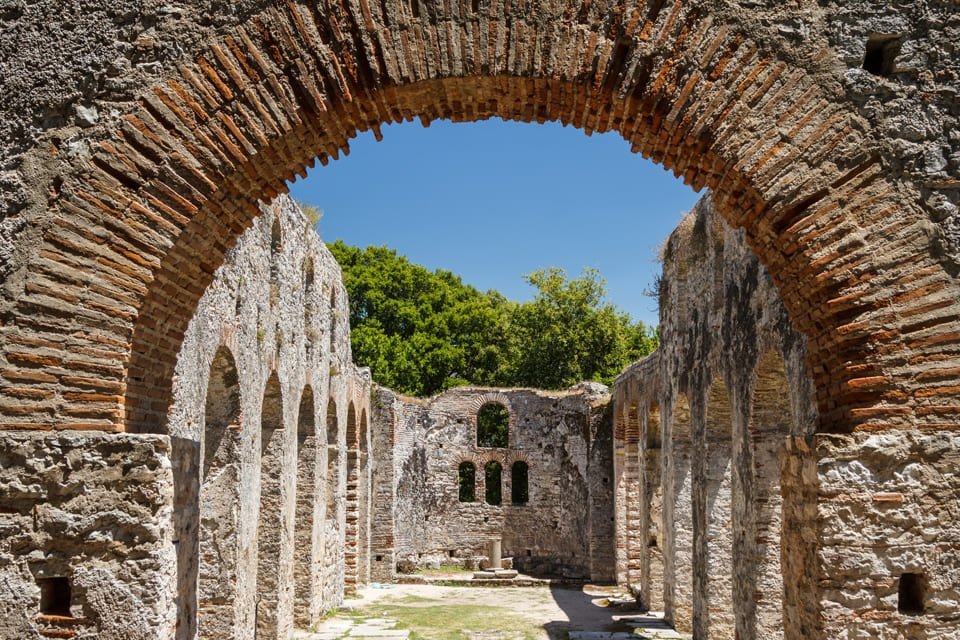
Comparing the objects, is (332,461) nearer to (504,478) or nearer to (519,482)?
(504,478)

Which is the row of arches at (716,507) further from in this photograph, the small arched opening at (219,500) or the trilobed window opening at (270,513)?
the trilobed window opening at (270,513)

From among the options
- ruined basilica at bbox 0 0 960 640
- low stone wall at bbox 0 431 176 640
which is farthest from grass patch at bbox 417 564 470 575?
low stone wall at bbox 0 431 176 640

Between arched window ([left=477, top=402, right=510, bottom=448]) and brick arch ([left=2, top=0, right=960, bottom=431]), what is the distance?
86.5 ft

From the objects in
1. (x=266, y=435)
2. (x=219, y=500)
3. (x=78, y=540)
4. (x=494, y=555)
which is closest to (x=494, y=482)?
(x=494, y=555)

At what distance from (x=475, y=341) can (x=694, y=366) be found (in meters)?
20.6

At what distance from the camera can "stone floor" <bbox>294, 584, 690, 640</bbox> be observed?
48.3 feet

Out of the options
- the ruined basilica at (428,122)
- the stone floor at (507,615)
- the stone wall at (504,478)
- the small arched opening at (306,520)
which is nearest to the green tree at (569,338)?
the stone wall at (504,478)

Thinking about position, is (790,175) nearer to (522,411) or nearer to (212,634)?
(212,634)

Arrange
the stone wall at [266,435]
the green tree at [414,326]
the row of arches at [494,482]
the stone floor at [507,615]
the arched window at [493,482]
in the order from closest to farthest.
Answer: the stone wall at [266,435], the stone floor at [507,615], the row of arches at [494,482], the arched window at [493,482], the green tree at [414,326]

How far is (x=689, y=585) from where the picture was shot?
15086mm

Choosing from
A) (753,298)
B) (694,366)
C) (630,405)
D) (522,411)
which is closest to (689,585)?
(694,366)

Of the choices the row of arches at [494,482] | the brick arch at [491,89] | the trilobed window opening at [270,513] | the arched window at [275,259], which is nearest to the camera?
the brick arch at [491,89]

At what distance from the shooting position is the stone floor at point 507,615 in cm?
1473

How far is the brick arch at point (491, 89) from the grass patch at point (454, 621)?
457 inches
